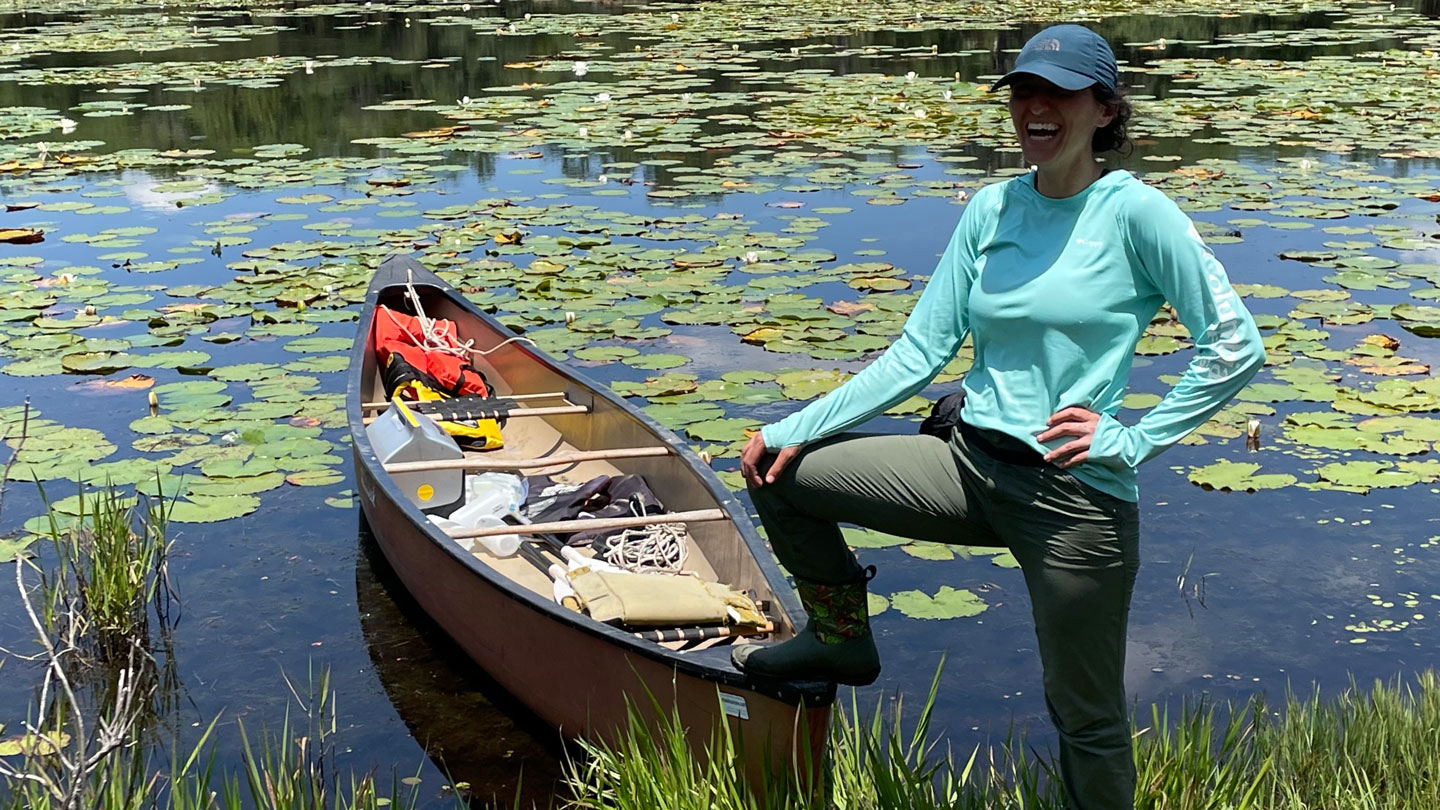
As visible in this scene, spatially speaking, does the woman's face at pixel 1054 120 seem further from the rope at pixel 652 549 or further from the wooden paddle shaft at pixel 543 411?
the wooden paddle shaft at pixel 543 411

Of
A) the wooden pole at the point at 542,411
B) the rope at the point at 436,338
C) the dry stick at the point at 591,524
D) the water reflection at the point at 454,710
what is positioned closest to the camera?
the water reflection at the point at 454,710

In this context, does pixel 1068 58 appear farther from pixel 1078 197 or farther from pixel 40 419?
pixel 40 419

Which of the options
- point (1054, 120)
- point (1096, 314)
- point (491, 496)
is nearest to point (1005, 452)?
point (1096, 314)

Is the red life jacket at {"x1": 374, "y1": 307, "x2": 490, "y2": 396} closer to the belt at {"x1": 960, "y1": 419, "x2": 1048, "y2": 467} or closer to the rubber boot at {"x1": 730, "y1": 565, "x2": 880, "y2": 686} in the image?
the rubber boot at {"x1": 730, "y1": 565, "x2": 880, "y2": 686}

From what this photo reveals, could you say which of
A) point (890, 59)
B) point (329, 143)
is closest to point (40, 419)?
point (329, 143)

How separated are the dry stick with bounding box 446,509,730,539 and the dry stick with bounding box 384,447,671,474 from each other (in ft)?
1.35

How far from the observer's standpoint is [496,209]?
1043 cm

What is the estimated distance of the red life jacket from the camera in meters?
6.46

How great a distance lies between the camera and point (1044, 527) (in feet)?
7.98

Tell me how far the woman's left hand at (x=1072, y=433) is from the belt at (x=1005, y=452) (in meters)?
0.04

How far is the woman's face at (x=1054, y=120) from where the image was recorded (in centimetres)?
241

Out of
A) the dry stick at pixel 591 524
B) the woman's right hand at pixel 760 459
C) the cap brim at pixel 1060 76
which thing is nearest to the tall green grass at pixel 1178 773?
the woman's right hand at pixel 760 459

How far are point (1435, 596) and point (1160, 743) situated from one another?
2087mm

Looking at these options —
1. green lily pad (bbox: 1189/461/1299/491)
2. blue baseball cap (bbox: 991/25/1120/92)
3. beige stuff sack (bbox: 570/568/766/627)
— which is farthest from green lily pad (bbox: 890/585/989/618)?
blue baseball cap (bbox: 991/25/1120/92)
